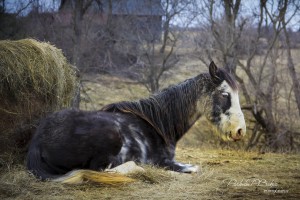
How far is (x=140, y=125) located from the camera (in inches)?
221

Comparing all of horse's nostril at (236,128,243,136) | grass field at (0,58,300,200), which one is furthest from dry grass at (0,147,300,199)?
horse's nostril at (236,128,243,136)

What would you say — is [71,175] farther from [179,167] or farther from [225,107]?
[225,107]

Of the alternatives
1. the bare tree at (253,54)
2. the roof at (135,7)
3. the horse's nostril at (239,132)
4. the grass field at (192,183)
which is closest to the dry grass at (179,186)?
the grass field at (192,183)

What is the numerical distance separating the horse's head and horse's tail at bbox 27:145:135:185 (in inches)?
74.2

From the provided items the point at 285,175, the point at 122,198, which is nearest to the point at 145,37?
the point at 285,175

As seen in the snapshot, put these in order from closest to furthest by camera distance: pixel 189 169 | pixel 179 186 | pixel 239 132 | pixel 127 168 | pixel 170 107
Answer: pixel 179 186 < pixel 127 168 < pixel 189 169 < pixel 239 132 < pixel 170 107

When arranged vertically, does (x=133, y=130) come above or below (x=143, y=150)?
above

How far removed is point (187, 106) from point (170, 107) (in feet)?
0.87

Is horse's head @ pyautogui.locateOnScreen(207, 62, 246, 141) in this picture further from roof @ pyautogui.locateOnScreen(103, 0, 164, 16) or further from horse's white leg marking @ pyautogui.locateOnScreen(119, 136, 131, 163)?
roof @ pyautogui.locateOnScreen(103, 0, 164, 16)

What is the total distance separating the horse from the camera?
4.66 meters

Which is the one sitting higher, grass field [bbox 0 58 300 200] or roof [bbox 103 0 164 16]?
roof [bbox 103 0 164 16]

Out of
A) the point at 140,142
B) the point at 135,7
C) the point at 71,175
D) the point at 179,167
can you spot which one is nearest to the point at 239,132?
the point at 179,167

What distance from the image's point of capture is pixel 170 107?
5.88 metres

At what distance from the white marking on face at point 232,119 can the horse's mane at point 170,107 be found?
12 centimetres
